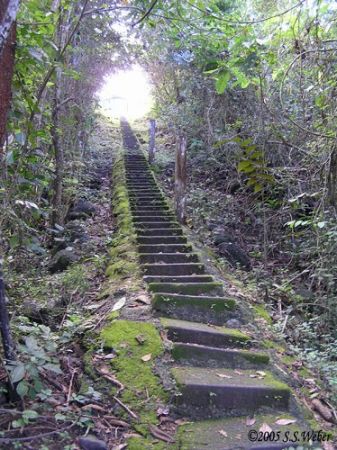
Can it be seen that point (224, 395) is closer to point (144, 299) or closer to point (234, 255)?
point (144, 299)

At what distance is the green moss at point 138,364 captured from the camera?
10.6 feet

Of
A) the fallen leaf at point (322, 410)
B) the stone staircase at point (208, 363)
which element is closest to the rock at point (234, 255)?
the stone staircase at point (208, 363)

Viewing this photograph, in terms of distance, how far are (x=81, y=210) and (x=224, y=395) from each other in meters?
6.29

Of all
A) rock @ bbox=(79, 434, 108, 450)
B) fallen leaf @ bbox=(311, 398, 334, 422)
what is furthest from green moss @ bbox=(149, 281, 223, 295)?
rock @ bbox=(79, 434, 108, 450)

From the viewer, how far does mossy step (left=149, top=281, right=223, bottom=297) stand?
197 inches

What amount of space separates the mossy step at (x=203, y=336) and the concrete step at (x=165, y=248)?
224 centimetres

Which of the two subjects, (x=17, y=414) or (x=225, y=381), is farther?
(x=225, y=381)

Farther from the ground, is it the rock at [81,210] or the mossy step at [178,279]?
the rock at [81,210]

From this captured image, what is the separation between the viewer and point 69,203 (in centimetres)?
930

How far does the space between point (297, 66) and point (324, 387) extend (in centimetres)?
458

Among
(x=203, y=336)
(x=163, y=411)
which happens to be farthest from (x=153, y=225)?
(x=163, y=411)

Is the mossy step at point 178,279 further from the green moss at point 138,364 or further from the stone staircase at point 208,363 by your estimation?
the green moss at point 138,364

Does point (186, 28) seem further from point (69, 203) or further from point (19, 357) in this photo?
point (69, 203)

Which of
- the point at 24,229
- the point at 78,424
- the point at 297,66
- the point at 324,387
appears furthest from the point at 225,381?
the point at 297,66
